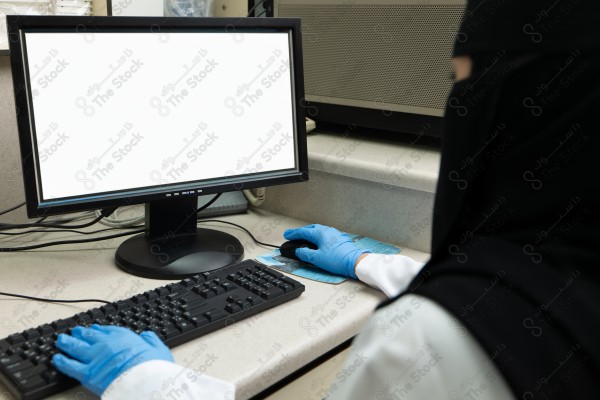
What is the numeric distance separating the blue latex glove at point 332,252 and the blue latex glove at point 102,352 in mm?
403

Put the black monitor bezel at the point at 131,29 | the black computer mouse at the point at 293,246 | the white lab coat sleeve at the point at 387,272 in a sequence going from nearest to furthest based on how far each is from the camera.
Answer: the black monitor bezel at the point at 131,29, the white lab coat sleeve at the point at 387,272, the black computer mouse at the point at 293,246

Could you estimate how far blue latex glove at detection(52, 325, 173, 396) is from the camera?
80 centimetres

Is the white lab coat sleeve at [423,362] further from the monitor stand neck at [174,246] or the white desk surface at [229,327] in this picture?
the monitor stand neck at [174,246]

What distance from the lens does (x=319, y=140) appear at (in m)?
1.53

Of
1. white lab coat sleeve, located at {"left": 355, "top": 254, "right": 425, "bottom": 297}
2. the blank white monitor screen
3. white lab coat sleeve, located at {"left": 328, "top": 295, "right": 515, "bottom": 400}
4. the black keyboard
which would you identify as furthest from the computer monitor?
white lab coat sleeve, located at {"left": 328, "top": 295, "right": 515, "bottom": 400}

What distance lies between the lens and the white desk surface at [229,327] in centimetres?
89

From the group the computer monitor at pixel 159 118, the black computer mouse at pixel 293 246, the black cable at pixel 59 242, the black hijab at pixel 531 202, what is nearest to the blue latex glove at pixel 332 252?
the black computer mouse at pixel 293 246

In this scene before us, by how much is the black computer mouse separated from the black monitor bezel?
13cm

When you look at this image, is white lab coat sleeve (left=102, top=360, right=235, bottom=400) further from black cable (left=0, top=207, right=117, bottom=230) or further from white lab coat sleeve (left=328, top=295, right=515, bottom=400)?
black cable (left=0, top=207, right=117, bottom=230)

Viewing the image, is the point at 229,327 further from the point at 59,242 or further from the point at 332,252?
the point at 59,242

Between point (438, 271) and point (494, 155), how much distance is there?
126 millimetres

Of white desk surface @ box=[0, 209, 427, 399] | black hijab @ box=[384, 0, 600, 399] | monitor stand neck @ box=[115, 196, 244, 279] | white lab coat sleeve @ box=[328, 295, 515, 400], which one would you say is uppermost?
black hijab @ box=[384, 0, 600, 399]

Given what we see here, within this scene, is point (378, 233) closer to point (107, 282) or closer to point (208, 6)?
point (107, 282)

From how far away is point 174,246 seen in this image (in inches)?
48.2
